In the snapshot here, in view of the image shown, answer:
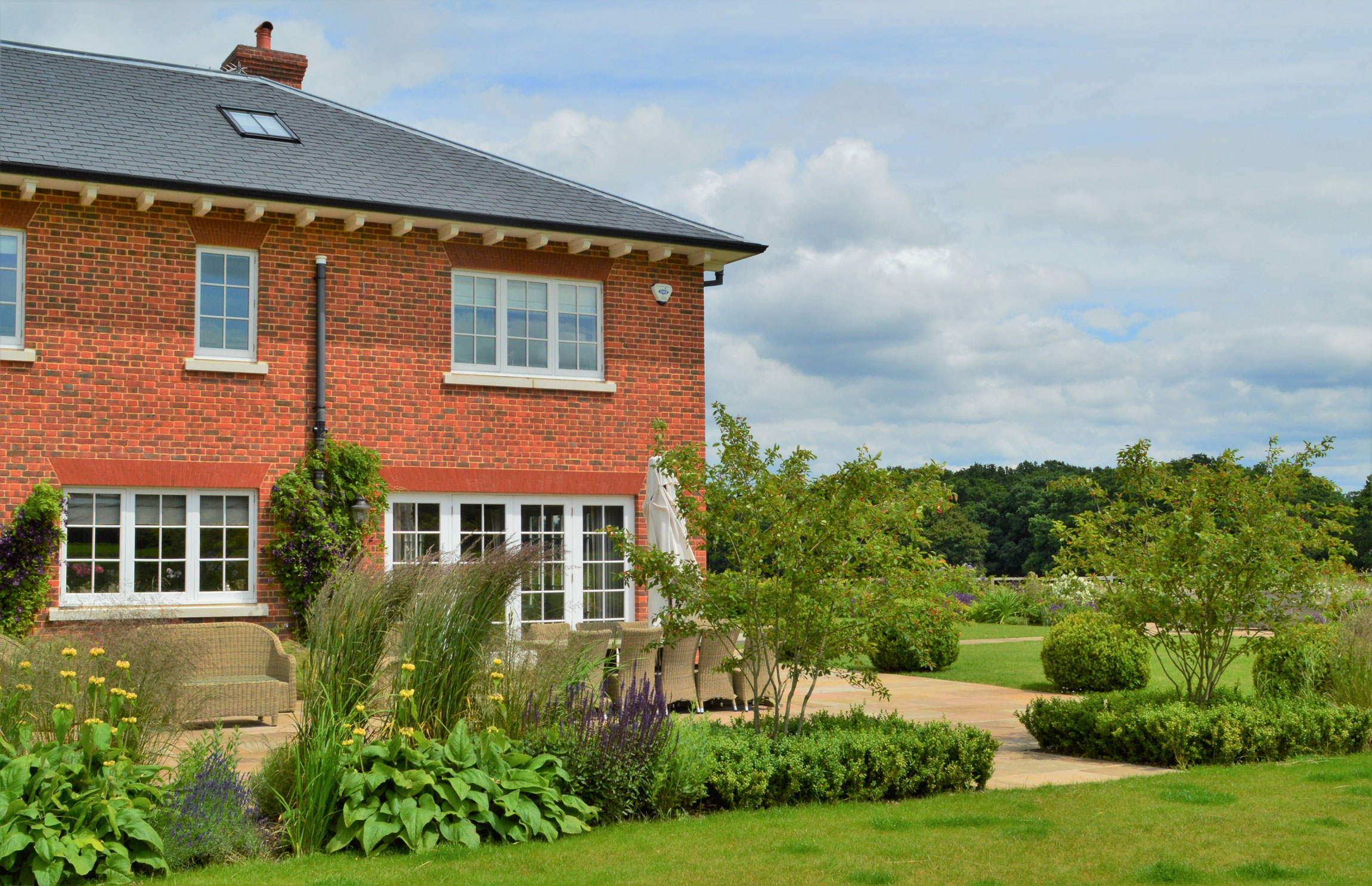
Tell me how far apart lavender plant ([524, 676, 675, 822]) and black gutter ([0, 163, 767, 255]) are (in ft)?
24.6

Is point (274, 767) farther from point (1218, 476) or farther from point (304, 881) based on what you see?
point (1218, 476)

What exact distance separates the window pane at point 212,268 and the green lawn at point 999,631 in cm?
1335

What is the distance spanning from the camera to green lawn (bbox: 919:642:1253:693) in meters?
13.8

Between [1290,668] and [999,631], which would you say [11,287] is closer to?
[1290,668]

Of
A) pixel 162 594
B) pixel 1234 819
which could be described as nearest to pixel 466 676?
pixel 1234 819

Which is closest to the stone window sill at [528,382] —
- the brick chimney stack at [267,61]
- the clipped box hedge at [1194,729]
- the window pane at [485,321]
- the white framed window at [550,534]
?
the window pane at [485,321]

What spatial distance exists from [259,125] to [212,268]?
263cm

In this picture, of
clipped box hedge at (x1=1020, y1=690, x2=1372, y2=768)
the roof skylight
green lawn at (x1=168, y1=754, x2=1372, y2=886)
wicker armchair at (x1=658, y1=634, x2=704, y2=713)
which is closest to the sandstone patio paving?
clipped box hedge at (x1=1020, y1=690, x2=1372, y2=768)

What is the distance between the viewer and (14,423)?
11.8m

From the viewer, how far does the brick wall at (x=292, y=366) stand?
39.4ft

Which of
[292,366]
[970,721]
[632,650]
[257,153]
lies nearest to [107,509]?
[292,366]

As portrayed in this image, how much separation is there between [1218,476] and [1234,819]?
3.43 meters

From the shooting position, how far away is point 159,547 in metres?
12.4

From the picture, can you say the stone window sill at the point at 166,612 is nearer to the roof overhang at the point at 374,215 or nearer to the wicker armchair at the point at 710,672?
the roof overhang at the point at 374,215
